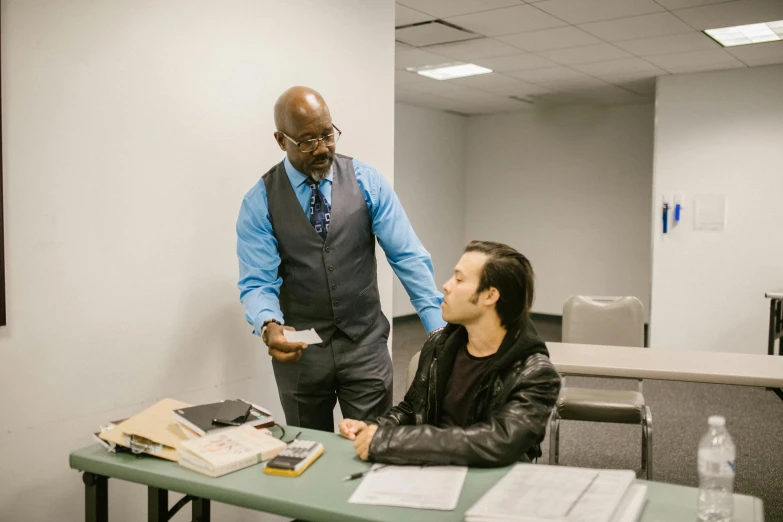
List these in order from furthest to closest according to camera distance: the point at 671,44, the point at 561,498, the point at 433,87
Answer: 1. the point at 433,87
2. the point at 671,44
3. the point at 561,498

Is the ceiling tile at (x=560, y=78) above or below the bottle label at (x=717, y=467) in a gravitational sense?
above

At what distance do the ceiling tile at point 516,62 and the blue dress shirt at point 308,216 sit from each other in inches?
152

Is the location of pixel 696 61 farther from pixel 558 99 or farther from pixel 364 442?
pixel 364 442

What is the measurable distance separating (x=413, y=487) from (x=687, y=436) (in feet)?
11.1

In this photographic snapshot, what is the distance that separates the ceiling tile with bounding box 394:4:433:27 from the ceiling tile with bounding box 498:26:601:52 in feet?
2.59

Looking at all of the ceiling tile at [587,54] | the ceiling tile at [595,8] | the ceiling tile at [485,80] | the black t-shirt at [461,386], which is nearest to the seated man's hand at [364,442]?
the black t-shirt at [461,386]

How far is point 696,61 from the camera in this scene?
5.99 meters

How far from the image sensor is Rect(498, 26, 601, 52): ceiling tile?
16.4 feet

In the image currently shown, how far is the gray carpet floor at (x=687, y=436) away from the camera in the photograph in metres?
3.51

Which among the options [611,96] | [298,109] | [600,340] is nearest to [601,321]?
[600,340]

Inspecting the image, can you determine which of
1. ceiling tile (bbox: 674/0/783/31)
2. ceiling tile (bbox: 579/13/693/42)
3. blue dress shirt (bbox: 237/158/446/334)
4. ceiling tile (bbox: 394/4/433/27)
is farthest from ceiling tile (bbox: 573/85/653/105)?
blue dress shirt (bbox: 237/158/446/334)

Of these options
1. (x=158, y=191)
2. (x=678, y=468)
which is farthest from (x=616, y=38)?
(x=158, y=191)

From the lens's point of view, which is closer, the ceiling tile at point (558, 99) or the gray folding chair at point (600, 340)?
the gray folding chair at point (600, 340)

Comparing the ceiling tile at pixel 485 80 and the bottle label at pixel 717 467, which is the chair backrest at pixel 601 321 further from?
the ceiling tile at pixel 485 80
